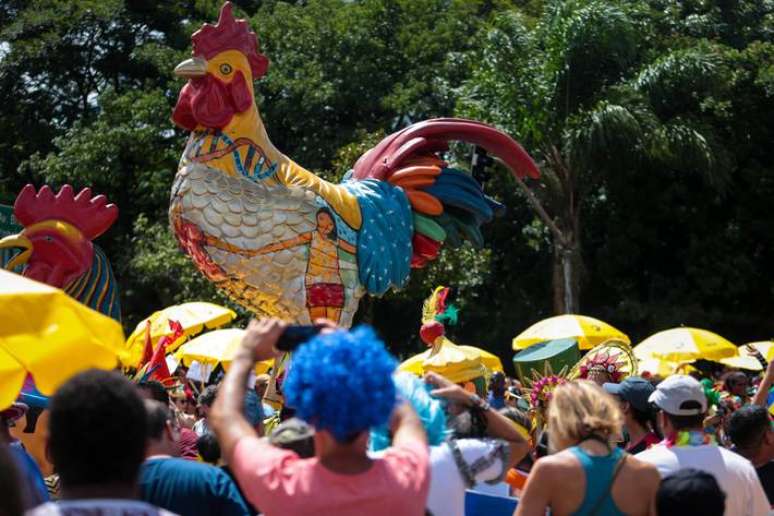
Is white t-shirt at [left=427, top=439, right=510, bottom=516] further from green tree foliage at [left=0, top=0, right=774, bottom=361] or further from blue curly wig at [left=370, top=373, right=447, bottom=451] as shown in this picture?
green tree foliage at [left=0, top=0, right=774, bottom=361]

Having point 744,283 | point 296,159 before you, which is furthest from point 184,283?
point 744,283

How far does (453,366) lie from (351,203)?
4.76ft

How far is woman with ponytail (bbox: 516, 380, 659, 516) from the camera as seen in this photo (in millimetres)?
4113

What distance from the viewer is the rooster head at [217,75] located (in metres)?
8.38

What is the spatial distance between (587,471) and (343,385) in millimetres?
1230

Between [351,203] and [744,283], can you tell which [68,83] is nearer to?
[744,283]

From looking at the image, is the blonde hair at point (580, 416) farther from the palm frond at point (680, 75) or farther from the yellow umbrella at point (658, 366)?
the palm frond at point (680, 75)

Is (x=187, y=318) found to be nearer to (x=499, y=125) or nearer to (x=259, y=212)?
(x=259, y=212)

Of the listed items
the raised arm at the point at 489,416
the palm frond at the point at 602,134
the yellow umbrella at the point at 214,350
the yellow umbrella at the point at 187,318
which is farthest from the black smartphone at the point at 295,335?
the palm frond at the point at 602,134

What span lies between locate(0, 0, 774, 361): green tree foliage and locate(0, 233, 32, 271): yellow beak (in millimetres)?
13039

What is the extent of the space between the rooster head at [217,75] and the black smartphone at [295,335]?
5092 millimetres

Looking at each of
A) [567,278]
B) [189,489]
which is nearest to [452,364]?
[189,489]

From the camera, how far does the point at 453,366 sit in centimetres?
927

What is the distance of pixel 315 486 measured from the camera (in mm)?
3242
